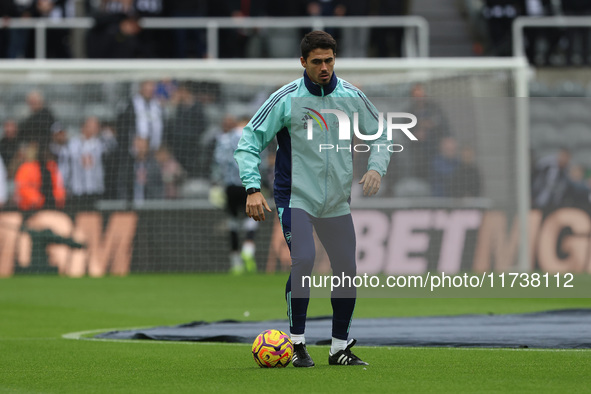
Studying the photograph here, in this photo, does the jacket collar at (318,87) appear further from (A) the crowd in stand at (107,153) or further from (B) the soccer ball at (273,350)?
(A) the crowd in stand at (107,153)

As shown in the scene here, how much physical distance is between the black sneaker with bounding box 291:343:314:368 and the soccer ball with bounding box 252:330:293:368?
0.04m

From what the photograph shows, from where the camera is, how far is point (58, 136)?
1838 cm

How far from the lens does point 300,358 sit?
22.5ft

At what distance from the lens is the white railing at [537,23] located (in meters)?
20.0

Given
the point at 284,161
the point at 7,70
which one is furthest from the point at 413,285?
the point at 284,161

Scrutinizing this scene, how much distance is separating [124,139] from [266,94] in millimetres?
2428

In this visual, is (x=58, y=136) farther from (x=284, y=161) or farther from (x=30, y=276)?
(x=284, y=161)

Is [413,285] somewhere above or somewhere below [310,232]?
below

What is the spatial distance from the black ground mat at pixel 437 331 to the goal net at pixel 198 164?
631cm

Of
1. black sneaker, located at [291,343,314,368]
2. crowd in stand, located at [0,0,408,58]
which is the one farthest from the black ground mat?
crowd in stand, located at [0,0,408,58]

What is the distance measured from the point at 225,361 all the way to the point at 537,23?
14.6 m

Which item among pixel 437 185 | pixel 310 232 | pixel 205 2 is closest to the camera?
pixel 310 232

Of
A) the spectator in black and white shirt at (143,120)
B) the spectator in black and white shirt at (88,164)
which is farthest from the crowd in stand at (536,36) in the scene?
the spectator in black and white shirt at (88,164)

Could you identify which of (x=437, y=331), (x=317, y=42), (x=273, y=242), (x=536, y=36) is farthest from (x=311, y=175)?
(x=536, y=36)
